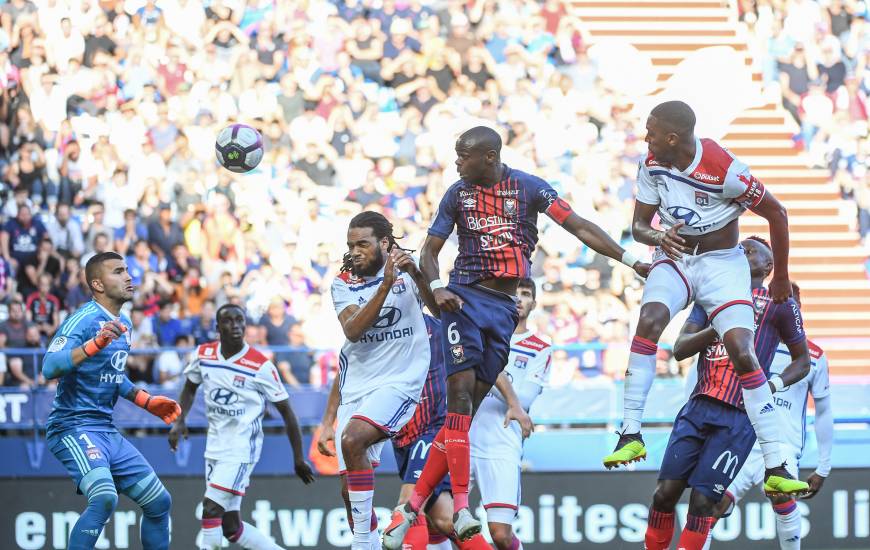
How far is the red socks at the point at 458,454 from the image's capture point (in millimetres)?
8164

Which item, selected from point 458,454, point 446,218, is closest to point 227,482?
point 458,454

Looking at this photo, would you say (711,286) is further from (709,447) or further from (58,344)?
(58,344)

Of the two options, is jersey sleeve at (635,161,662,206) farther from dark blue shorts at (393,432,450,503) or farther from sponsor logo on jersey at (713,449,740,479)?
dark blue shorts at (393,432,450,503)

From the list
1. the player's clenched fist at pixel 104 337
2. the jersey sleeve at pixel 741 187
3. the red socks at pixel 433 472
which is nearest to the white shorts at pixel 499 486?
the red socks at pixel 433 472

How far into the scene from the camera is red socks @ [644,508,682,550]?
8992mm

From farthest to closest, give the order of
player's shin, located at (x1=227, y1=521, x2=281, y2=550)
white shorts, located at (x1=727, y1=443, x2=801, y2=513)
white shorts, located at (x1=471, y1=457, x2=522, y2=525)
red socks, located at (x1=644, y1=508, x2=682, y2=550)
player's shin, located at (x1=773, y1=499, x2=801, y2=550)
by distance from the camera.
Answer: player's shin, located at (x1=227, y1=521, x2=281, y2=550) → white shorts, located at (x1=727, y1=443, x2=801, y2=513) → player's shin, located at (x1=773, y1=499, x2=801, y2=550) → white shorts, located at (x1=471, y1=457, x2=522, y2=525) → red socks, located at (x1=644, y1=508, x2=682, y2=550)

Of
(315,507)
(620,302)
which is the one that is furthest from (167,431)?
(620,302)

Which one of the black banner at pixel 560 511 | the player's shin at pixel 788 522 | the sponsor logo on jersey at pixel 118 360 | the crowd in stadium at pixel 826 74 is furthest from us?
the crowd in stadium at pixel 826 74

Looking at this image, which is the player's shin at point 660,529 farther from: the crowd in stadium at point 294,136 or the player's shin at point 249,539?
the crowd in stadium at point 294,136

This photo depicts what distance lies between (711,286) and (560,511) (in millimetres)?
5334

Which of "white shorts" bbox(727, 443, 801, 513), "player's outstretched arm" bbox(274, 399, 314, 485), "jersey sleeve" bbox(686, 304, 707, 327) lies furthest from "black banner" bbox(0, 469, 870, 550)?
"jersey sleeve" bbox(686, 304, 707, 327)

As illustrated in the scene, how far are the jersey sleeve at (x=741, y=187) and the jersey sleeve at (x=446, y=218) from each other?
164cm

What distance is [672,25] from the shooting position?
70.3 feet

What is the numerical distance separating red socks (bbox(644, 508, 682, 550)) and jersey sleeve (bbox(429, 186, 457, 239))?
95.0 inches
